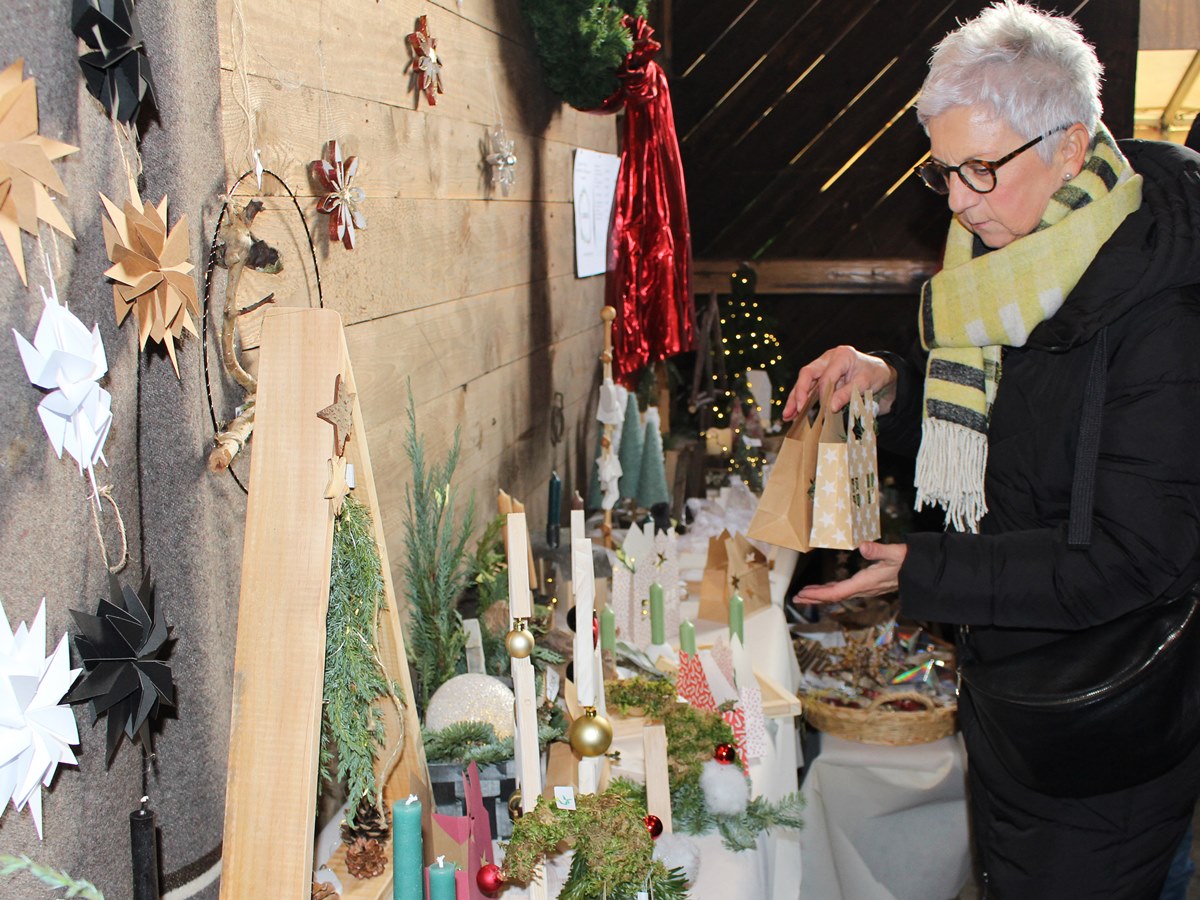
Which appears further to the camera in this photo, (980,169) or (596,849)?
(980,169)

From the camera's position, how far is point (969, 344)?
1.48 meters

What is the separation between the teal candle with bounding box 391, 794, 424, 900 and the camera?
0.97m

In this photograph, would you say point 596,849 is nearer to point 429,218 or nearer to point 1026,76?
point 1026,76

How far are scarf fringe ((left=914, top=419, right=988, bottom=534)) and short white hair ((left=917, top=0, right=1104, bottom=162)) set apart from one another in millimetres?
384

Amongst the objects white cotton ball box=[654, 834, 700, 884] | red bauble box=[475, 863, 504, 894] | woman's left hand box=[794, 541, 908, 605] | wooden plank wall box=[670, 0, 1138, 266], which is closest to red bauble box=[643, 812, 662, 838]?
white cotton ball box=[654, 834, 700, 884]

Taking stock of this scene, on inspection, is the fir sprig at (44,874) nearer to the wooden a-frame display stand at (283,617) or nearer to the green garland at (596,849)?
the wooden a-frame display stand at (283,617)

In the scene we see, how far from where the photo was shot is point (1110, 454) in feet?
4.20

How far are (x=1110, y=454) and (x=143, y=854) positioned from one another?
1110 millimetres

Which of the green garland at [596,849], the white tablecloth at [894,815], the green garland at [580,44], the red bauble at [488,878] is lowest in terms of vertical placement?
the white tablecloth at [894,815]

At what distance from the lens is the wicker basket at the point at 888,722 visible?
2.34m

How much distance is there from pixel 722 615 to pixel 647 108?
1.63 m

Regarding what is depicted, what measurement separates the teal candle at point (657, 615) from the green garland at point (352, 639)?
1119 millimetres

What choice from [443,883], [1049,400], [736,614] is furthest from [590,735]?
[736,614]

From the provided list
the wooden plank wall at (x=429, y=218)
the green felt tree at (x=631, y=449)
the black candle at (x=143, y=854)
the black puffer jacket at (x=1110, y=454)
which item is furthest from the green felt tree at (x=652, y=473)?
the black candle at (x=143, y=854)
